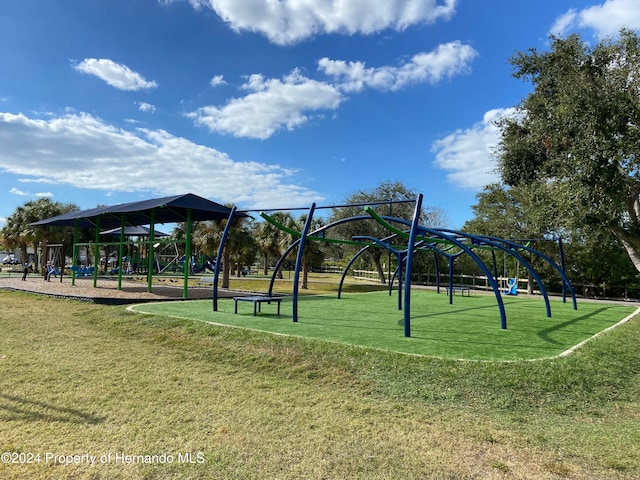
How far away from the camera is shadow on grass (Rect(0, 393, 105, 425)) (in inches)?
169

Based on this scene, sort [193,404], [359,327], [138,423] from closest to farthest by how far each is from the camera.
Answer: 1. [138,423]
2. [193,404]
3. [359,327]

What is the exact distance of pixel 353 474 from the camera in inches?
130

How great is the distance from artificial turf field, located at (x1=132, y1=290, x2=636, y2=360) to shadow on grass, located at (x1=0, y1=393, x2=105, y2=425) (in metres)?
4.25

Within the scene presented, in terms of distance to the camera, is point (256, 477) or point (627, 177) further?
point (627, 177)

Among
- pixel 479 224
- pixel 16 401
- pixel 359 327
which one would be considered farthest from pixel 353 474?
pixel 479 224

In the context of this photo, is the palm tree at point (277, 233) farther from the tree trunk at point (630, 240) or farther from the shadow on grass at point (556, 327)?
the shadow on grass at point (556, 327)

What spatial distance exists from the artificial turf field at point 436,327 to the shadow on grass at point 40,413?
167 inches

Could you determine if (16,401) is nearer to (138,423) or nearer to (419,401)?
(138,423)

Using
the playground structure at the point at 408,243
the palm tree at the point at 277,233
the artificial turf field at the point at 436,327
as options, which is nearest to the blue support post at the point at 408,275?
the playground structure at the point at 408,243

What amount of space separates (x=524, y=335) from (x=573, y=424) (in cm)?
473

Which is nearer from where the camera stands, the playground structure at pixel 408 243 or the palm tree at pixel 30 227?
the playground structure at pixel 408 243

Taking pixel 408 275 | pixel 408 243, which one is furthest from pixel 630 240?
pixel 408 275

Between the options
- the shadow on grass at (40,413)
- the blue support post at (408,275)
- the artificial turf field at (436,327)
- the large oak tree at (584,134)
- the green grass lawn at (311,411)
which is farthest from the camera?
the large oak tree at (584,134)

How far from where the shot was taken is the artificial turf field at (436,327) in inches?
285
